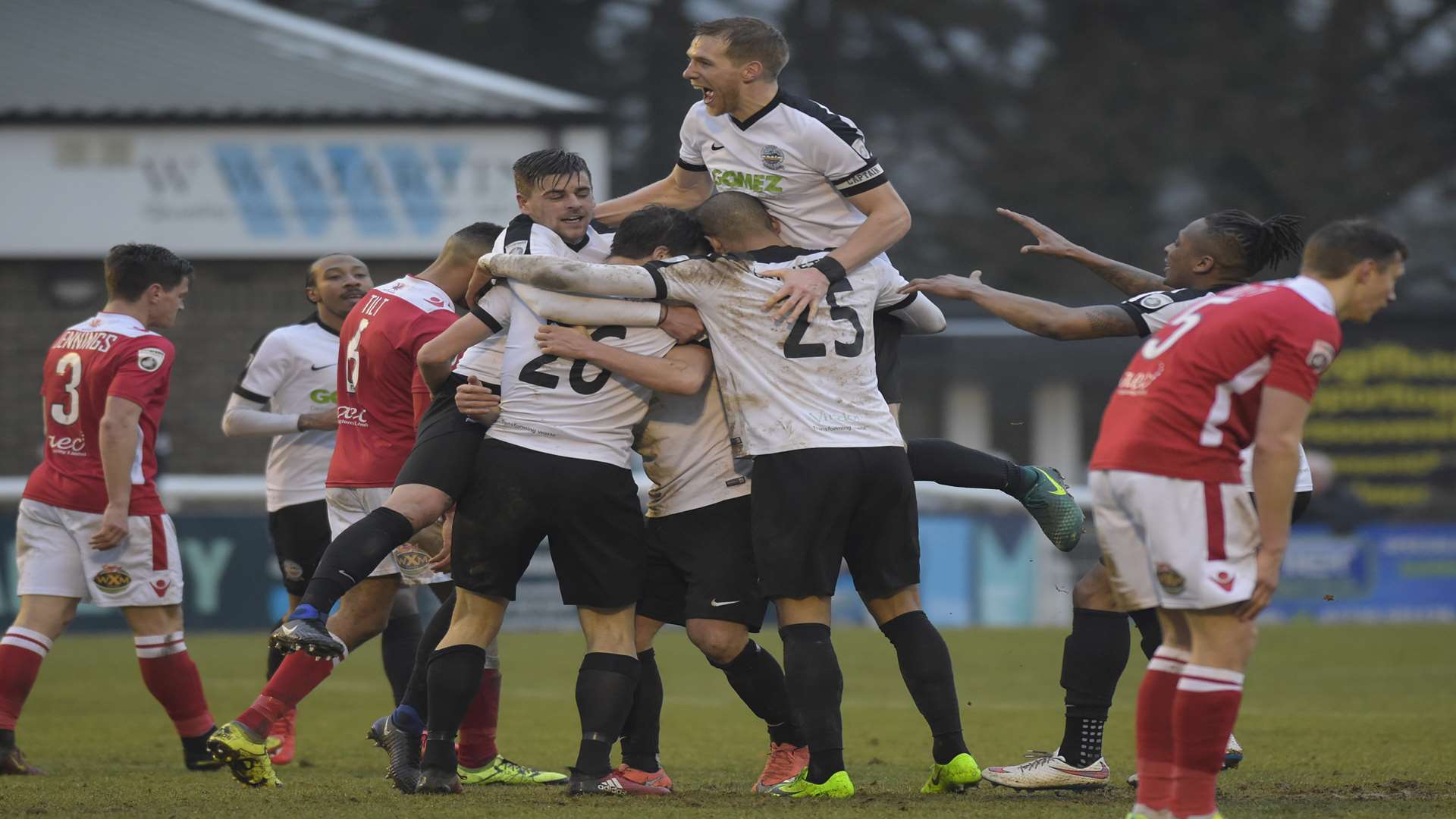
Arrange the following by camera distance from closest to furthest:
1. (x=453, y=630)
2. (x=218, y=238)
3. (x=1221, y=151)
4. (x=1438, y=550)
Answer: (x=453, y=630) < (x=1438, y=550) < (x=218, y=238) < (x=1221, y=151)

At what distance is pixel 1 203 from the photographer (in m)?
21.7

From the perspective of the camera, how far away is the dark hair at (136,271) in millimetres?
7254

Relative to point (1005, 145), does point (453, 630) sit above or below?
below

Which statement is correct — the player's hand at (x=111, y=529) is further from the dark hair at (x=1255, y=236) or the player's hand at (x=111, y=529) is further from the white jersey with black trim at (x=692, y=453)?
the dark hair at (x=1255, y=236)

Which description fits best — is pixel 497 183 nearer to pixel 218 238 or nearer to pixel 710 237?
pixel 218 238

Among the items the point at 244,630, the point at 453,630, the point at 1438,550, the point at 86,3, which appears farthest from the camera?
the point at 86,3

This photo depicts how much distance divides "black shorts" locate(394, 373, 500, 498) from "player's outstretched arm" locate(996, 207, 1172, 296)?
2.12 metres

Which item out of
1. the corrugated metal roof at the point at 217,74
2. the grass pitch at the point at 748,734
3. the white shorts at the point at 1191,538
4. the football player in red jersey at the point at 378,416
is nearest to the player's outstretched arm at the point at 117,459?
the football player in red jersey at the point at 378,416

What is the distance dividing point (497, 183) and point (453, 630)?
55.6ft

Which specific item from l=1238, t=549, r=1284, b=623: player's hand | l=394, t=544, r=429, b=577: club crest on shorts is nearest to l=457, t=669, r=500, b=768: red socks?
l=394, t=544, r=429, b=577: club crest on shorts

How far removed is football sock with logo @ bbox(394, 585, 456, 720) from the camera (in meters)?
6.35

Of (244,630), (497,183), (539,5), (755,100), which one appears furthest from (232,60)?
(755,100)

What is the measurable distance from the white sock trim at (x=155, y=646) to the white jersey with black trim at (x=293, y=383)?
116 centimetres

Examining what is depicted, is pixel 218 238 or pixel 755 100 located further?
pixel 218 238
